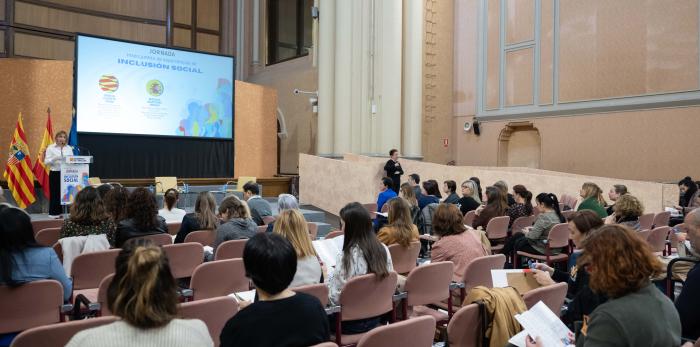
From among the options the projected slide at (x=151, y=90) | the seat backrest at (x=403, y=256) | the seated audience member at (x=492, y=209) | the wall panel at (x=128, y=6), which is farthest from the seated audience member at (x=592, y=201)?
the wall panel at (x=128, y=6)

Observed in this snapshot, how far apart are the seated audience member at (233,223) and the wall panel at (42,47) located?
558 inches

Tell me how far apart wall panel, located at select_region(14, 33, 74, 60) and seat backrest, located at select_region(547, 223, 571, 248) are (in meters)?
15.7

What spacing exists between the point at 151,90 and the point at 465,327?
32.8 feet

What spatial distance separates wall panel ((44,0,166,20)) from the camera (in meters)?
16.4

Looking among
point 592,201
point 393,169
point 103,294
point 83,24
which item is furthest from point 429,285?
point 83,24

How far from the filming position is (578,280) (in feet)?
9.21

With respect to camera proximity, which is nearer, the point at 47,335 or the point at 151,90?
the point at 47,335

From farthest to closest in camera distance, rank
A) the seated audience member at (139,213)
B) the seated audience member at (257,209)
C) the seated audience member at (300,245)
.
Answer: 1. the seated audience member at (257,209)
2. the seated audience member at (139,213)
3. the seated audience member at (300,245)

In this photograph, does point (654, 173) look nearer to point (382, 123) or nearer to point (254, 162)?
point (382, 123)

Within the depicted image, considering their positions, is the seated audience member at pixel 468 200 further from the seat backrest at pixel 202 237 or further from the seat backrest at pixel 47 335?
the seat backrest at pixel 47 335

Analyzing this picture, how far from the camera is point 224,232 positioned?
4.22 m

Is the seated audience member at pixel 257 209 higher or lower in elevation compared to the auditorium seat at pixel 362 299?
higher

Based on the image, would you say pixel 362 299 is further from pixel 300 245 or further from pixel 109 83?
pixel 109 83

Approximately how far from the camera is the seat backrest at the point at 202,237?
14.8 ft
